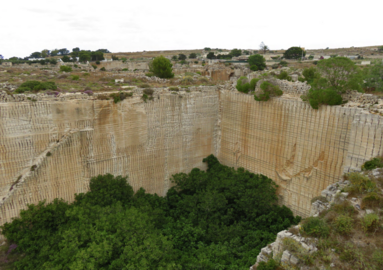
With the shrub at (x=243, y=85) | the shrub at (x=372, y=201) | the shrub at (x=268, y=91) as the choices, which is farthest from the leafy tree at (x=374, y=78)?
the shrub at (x=372, y=201)

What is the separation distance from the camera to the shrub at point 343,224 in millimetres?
6375

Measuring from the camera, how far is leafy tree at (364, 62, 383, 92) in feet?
46.6

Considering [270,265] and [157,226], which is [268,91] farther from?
[270,265]

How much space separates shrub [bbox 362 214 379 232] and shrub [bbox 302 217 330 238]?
33.9 inches

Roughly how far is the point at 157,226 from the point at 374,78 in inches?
560

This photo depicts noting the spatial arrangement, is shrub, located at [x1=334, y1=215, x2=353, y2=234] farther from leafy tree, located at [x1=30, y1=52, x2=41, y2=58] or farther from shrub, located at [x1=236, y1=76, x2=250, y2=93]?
leafy tree, located at [x1=30, y1=52, x2=41, y2=58]

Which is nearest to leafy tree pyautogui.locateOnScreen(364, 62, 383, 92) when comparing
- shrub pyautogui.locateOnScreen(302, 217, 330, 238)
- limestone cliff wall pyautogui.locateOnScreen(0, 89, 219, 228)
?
limestone cliff wall pyautogui.locateOnScreen(0, 89, 219, 228)

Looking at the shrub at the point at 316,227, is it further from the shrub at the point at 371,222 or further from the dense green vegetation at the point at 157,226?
the dense green vegetation at the point at 157,226

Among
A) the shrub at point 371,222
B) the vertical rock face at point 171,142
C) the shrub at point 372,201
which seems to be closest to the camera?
the shrub at point 371,222

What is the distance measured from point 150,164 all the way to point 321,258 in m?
9.50

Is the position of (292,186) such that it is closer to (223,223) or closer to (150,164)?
(223,223)

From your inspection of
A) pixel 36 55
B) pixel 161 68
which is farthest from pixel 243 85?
pixel 36 55

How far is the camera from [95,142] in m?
12.1

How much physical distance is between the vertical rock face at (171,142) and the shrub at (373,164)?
45 centimetres
